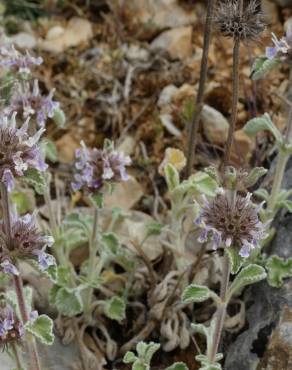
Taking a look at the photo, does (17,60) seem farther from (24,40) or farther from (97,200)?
(24,40)

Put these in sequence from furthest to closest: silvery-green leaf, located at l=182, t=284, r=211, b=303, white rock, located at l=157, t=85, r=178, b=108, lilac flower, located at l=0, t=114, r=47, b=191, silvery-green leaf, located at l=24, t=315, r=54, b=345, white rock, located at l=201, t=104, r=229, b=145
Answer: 1. white rock, located at l=157, t=85, r=178, b=108
2. white rock, located at l=201, t=104, r=229, b=145
3. silvery-green leaf, located at l=182, t=284, r=211, b=303
4. silvery-green leaf, located at l=24, t=315, r=54, b=345
5. lilac flower, located at l=0, t=114, r=47, b=191

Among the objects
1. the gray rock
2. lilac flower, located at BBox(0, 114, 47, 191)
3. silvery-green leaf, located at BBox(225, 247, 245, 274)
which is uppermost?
lilac flower, located at BBox(0, 114, 47, 191)

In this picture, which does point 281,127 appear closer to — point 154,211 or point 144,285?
point 154,211

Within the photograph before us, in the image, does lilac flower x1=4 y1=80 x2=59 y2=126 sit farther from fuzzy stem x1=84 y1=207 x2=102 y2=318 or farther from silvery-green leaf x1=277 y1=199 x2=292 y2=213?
silvery-green leaf x1=277 y1=199 x2=292 y2=213

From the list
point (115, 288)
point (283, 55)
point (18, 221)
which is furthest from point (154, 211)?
point (18, 221)

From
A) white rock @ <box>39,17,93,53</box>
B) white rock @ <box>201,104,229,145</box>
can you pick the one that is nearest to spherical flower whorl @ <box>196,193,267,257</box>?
white rock @ <box>201,104,229,145</box>

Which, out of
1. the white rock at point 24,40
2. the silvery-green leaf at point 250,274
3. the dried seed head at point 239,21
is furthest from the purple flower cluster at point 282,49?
the white rock at point 24,40
